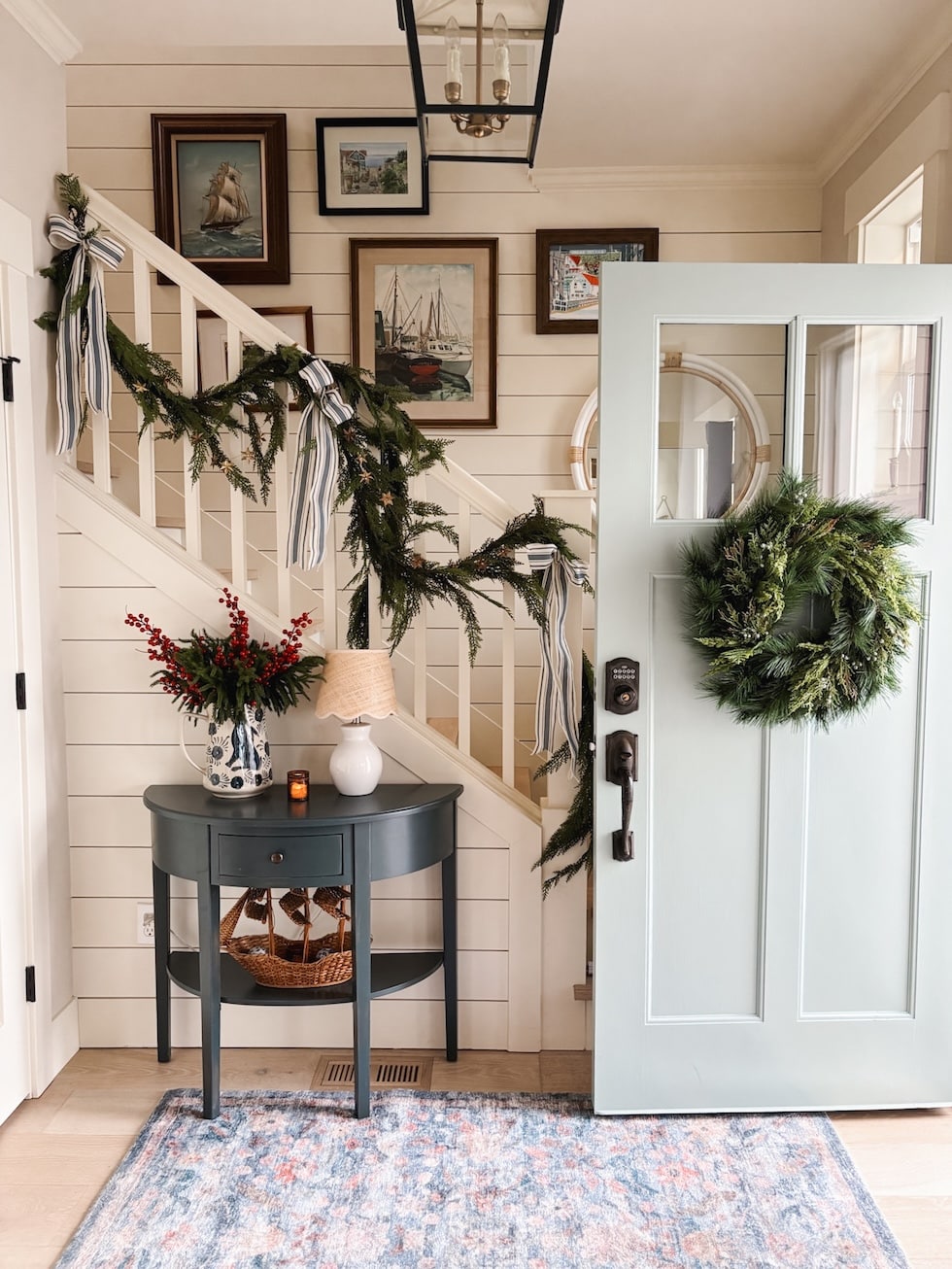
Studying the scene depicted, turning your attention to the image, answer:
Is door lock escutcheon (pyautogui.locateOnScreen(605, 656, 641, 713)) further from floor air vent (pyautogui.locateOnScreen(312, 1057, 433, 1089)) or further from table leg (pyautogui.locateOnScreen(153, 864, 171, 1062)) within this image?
table leg (pyautogui.locateOnScreen(153, 864, 171, 1062))

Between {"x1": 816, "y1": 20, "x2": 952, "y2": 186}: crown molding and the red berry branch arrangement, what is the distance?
2.17 m

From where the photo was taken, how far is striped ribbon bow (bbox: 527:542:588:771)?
243cm

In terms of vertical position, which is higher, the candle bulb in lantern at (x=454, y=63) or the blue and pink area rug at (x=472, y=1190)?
the candle bulb in lantern at (x=454, y=63)

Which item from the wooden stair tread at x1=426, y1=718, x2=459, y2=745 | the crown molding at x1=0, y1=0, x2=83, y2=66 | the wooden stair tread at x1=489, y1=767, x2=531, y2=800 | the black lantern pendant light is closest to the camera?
the black lantern pendant light

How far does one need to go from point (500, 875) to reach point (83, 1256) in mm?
1235

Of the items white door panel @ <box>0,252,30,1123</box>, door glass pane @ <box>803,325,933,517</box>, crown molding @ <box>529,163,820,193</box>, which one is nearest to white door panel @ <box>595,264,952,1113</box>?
door glass pane @ <box>803,325,933,517</box>

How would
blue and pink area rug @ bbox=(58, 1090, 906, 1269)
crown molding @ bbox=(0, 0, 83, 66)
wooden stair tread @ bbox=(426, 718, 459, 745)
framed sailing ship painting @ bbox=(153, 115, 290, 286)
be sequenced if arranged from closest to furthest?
blue and pink area rug @ bbox=(58, 1090, 906, 1269) → crown molding @ bbox=(0, 0, 83, 66) → wooden stair tread @ bbox=(426, 718, 459, 745) → framed sailing ship painting @ bbox=(153, 115, 290, 286)

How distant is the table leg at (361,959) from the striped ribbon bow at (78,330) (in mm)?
1271

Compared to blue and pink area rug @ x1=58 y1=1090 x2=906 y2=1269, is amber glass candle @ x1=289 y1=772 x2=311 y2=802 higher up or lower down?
higher up

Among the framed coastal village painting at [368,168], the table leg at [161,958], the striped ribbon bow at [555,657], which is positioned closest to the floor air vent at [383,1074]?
the table leg at [161,958]

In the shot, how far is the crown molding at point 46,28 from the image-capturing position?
2277 mm

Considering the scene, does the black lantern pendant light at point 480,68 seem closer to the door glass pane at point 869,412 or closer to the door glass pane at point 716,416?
the door glass pane at point 716,416

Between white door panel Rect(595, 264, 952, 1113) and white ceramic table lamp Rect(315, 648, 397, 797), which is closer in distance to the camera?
white door panel Rect(595, 264, 952, 1113)

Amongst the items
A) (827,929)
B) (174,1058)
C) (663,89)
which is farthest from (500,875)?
(663,89)
